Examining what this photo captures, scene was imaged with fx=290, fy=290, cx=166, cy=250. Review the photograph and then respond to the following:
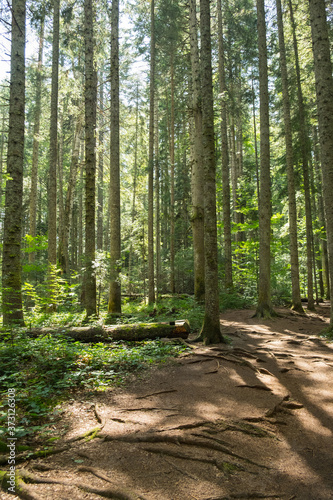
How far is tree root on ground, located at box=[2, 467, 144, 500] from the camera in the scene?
2.30 m

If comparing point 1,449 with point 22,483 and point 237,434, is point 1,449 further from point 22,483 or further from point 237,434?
point 237,434

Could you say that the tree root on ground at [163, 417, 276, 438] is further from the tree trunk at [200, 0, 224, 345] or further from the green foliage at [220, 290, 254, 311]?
the green foliage at [220, 290, 254, 311]

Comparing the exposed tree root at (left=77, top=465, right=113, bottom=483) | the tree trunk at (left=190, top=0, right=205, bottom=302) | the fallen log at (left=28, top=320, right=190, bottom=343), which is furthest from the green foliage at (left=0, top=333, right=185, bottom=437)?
the tree trunk at (left=190, top=0, right=205, bottom=302)

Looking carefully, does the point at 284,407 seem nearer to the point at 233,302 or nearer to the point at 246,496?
the point at 246,496

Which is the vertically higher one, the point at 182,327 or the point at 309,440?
the point at 182,327

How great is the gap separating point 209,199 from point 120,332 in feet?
13.3

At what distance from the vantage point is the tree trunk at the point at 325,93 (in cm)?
761

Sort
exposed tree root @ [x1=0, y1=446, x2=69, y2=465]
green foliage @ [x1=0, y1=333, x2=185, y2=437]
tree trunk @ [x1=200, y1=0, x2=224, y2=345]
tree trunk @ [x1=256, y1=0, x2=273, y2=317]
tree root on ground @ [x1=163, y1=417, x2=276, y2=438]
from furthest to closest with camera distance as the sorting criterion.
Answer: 1. tree trunk @ [x1=256, y1=0, x2=273, y2=317]
2. tree trunk @ [x1=200, y1=0, x2=224, y2=345]
3. green foliage @ [x1=0, y1=333, x2=185, y2=437]
4. tree root on ground @ [x1=163, y1=417, x2=276, y2=438]
5. exposed tree root @ [x1=0, y1=446, x2=69, y2=465]

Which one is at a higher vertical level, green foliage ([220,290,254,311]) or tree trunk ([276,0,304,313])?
tree trunk ([276,0,304,313])

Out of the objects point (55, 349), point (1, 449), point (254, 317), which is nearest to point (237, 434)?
point (1, 449)

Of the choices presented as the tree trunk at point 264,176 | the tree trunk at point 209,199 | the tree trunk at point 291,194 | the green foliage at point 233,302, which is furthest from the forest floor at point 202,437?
the green foliage at point 233,302

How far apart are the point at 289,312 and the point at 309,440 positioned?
32.1ft

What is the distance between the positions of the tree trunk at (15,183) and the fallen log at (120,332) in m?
1.02

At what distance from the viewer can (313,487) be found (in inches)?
99.7
